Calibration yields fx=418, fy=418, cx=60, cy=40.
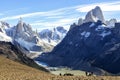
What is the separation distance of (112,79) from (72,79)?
587 cm

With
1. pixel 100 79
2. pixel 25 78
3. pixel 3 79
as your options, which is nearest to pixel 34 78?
pixel 25 78

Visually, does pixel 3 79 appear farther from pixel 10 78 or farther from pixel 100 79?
pixel 100 79

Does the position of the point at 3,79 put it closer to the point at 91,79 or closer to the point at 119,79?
the point at 91,79

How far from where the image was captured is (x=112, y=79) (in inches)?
2180

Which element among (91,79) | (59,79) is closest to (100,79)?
(91,79)

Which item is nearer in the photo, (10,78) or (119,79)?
(10,78)

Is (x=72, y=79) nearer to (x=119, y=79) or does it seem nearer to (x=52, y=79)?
(x=52, y=79)

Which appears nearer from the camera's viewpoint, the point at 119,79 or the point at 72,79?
the point at 72,79

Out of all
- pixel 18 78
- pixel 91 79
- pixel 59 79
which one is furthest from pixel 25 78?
pixel 91 79

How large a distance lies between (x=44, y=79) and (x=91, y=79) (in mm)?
5999

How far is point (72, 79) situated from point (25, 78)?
5.94 m

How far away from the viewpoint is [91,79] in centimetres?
5322

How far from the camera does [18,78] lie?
52.2m

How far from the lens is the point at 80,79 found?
53125 mm
